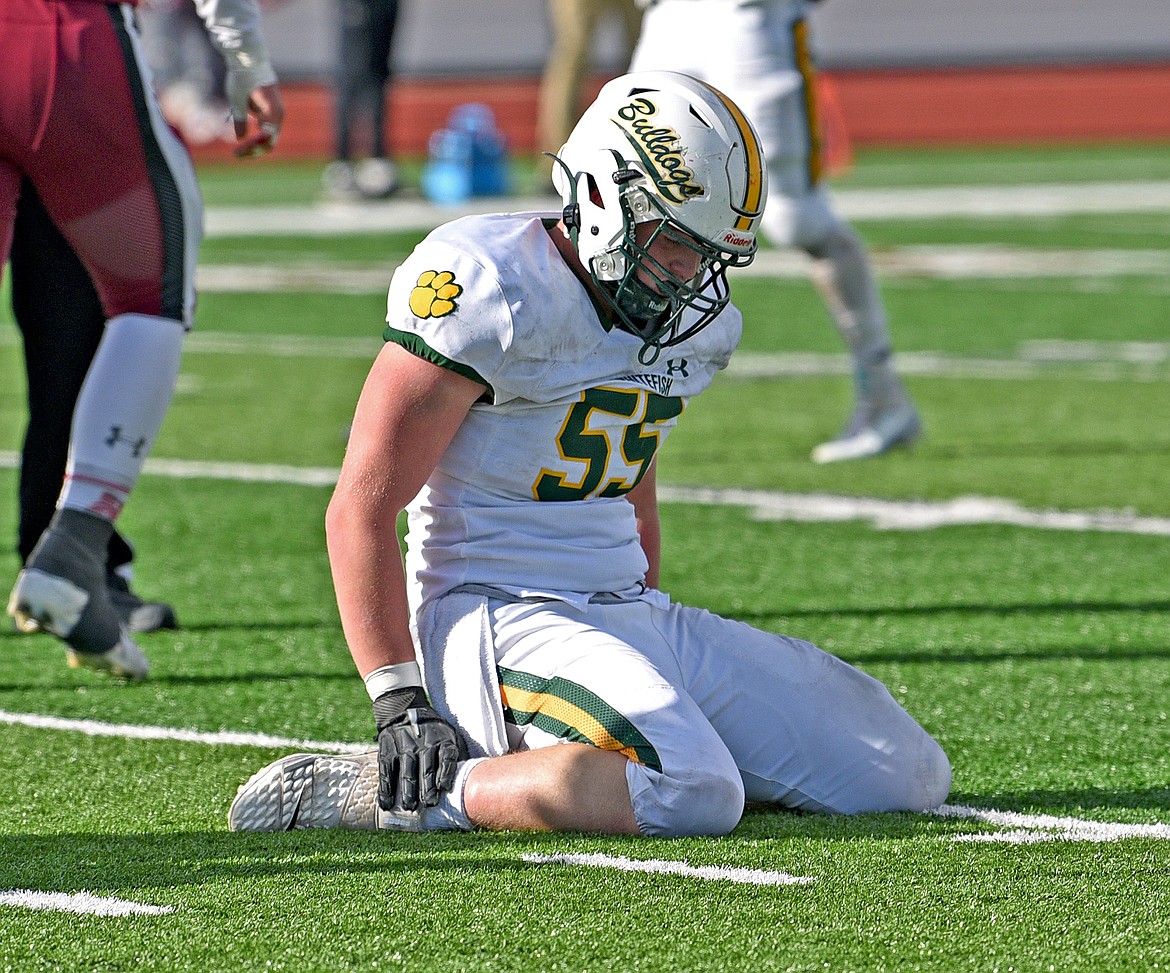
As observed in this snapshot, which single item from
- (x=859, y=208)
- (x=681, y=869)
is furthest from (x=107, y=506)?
(x=859, y=208)

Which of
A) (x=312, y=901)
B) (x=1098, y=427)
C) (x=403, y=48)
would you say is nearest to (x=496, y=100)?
(x=403, y=48)

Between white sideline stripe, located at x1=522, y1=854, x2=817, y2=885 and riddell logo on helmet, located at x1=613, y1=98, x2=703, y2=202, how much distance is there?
89 cm

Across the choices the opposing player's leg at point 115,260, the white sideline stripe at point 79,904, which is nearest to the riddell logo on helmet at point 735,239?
the white sideline stripe at point 79,904

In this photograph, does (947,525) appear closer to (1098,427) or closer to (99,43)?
(1098,427)

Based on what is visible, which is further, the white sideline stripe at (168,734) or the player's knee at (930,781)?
the white sideline stripe at (168,734)

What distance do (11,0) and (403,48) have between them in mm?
24507

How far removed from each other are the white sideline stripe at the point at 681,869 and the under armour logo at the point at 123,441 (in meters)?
1.43

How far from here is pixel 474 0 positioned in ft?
92.9

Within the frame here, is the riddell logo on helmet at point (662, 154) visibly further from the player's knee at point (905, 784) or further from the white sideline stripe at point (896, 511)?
the white sideline stripe at point (896, 511)

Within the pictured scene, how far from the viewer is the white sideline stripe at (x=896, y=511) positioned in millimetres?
5250

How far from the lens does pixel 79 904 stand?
2.54m

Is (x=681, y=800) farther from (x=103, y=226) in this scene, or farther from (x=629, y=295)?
(x=103, y=226)

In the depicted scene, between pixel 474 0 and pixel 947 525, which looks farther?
pixel 474 0

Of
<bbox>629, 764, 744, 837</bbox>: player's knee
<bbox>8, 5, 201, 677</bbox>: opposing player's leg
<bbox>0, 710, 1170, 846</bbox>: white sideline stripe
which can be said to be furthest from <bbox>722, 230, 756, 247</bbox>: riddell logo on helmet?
<bbox>8, 5, 201, 677</bbox>: opposing player's leg
